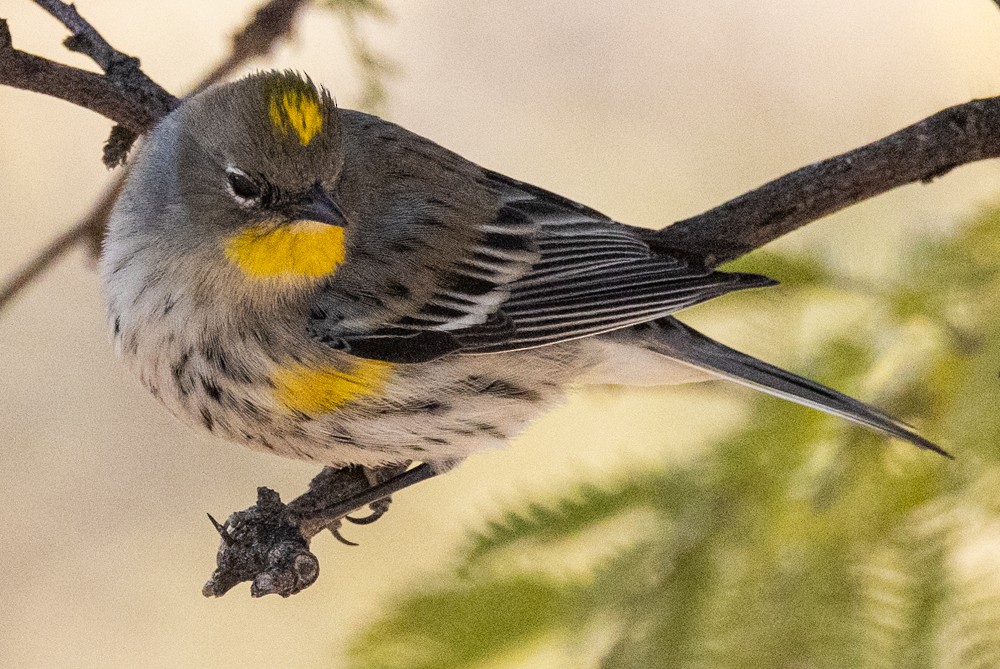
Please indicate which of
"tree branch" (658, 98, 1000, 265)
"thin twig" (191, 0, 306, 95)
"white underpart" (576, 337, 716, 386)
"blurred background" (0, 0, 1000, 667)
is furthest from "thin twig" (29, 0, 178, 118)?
"tree branch" (658, 98, 1000, 265)

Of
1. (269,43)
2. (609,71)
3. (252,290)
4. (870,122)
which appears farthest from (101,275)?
(870,122)

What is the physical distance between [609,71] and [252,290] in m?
2.63

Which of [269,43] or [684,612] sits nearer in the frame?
[684,612]

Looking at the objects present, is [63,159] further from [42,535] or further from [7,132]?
[42,535]

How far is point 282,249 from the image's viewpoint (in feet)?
8.99

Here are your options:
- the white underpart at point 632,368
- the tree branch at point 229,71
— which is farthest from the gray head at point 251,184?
the white underpart at point 632,368

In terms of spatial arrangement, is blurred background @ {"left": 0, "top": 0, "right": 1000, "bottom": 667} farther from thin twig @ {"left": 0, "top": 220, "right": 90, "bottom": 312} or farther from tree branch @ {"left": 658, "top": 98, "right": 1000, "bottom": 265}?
thin twig @ {"left": 0, "top": 220, "right": 90, "bottom": 312}

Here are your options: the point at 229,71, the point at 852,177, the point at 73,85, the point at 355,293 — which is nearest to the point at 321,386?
the point at 355,293

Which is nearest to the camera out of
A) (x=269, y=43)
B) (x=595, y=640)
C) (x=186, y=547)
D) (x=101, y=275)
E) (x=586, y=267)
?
(x=595, y=640)

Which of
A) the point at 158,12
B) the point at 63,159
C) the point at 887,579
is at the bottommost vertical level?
the point at 887,579

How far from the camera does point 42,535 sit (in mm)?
4496

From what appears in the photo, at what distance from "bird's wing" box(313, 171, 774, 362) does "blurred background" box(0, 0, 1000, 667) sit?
50cm

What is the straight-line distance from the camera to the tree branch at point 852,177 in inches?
102

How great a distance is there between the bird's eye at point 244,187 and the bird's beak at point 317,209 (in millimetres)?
95
